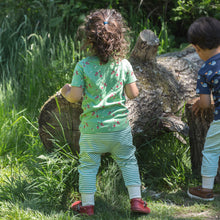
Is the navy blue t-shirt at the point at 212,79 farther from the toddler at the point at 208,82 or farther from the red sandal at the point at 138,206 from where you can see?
the red sandal at the point at 138,206

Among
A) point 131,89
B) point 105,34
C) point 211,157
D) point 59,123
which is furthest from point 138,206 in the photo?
point 105,34

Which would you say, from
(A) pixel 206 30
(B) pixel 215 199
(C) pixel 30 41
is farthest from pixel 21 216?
(C) pixel 30 41

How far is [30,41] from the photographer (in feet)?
17.1

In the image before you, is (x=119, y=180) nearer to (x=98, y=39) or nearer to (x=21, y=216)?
(x=21, y=216)

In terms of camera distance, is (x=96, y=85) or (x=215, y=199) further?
(x=215, y=199)

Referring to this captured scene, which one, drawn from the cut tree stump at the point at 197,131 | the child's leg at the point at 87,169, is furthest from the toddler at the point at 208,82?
the child's leg at the point at 87,169

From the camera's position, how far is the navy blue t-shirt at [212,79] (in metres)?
2.89

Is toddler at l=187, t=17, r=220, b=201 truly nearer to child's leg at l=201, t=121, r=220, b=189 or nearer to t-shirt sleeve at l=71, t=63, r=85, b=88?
child's leg at l=201, t=121, r=220, b=189

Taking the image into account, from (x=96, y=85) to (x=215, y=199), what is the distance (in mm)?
1481

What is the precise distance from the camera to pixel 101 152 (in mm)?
2770

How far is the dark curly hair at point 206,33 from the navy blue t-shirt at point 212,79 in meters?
0.12

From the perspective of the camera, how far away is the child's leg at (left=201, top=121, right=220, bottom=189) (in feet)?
9.87

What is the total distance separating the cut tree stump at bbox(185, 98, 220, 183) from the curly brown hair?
1.08 m

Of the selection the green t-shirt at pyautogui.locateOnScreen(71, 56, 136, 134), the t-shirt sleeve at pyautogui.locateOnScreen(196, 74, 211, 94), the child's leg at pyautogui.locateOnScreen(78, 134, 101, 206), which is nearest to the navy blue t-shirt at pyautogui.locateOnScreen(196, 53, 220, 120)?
the t-shirt sleeve at pyautogui.locateOnScreen(196, 74, 211, 94)
